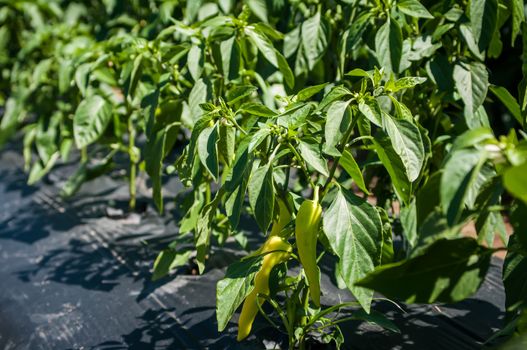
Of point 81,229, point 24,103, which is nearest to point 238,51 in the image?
point 81,229

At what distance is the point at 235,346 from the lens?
1237 millimetres

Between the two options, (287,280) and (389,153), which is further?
(287,280)

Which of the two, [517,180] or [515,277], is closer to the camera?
[517,180]

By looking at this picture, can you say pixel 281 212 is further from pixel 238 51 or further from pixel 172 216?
pixel 172 216

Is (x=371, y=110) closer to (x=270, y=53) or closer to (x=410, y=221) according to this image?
(x=410, y=221)

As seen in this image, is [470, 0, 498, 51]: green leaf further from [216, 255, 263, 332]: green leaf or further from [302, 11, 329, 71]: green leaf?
[216, 255, 263, 332]: green leaf

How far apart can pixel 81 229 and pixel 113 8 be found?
1.08 metres

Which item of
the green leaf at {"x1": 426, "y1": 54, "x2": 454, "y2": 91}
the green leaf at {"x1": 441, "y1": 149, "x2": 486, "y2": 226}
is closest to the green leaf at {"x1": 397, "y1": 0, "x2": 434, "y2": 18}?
the green leaf at {"x1": 426, "y1": 54, "x2": 454, "y2": 91}

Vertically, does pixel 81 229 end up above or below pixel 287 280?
below

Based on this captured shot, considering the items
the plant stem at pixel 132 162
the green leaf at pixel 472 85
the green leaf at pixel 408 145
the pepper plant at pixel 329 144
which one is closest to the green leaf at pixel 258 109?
the pepper plant at pixel 329 144

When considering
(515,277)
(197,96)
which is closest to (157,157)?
(197,96)

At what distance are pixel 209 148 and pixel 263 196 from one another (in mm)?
147

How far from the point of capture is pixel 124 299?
1.51 meters

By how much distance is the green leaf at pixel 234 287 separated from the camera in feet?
3.21
